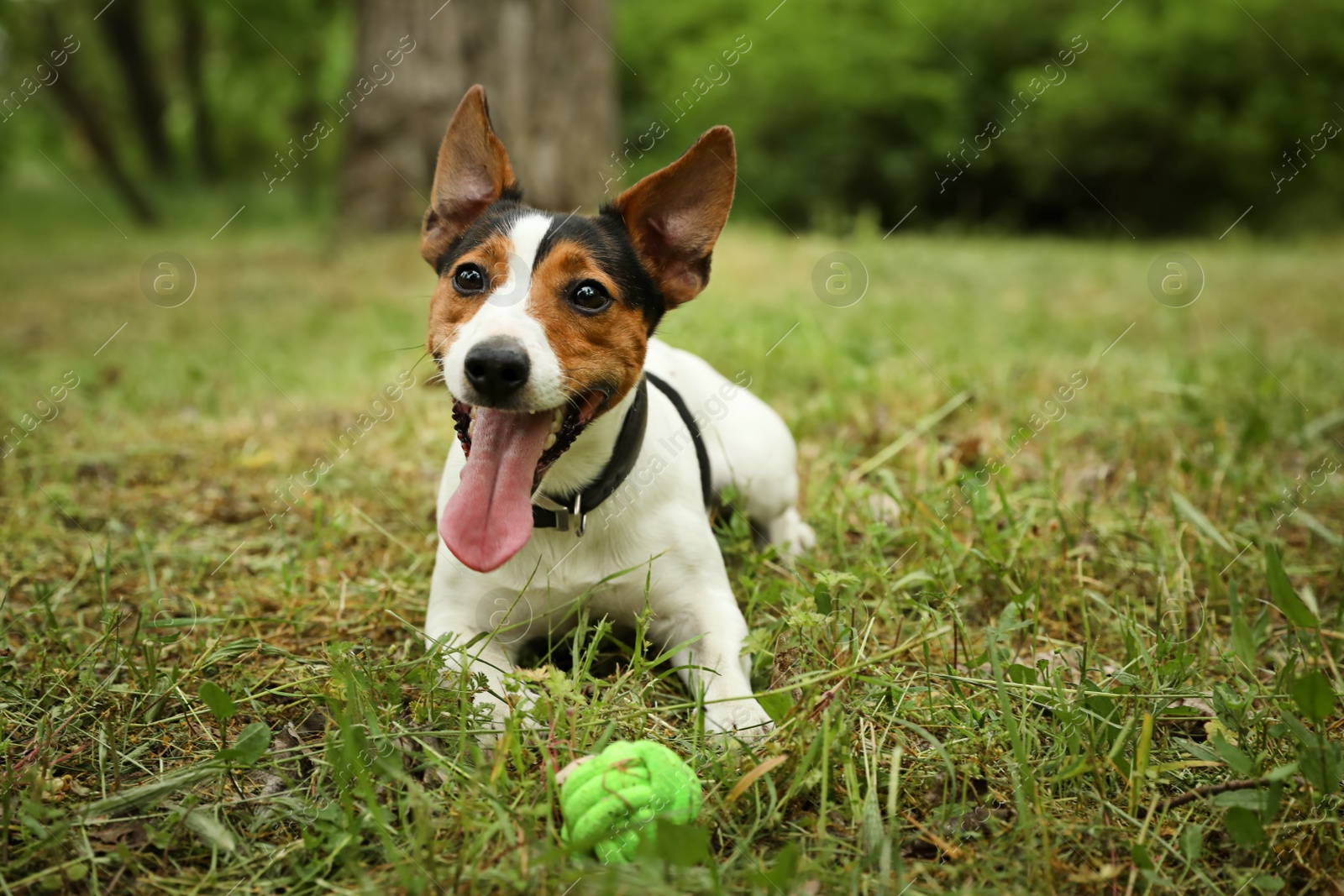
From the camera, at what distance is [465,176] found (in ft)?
8.42

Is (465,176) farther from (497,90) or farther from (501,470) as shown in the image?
(497,90)

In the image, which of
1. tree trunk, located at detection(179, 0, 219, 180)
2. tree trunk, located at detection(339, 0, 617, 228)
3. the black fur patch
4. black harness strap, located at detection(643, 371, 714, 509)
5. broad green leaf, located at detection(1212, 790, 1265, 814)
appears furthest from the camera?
tree trunk, located at detection(179, 0, 219, 180)

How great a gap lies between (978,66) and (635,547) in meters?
12.4

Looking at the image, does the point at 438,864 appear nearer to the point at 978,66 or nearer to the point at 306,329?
the point at 306,329

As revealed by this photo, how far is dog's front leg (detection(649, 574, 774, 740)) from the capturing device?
2.03m

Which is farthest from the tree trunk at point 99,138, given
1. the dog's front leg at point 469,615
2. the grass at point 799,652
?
the dog's front leg at point 469,615

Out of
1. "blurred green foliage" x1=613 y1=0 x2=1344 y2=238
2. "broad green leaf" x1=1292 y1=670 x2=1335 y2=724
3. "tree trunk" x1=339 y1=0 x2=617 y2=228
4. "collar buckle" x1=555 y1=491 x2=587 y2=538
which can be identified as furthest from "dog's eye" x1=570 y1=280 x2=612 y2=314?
"blurred green foliage" x1=613 y1=0 x2=1344 y2=238

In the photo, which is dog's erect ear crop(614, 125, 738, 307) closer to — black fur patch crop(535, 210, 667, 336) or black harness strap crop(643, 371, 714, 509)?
black fur patch crop(535, 210, 667, 336)

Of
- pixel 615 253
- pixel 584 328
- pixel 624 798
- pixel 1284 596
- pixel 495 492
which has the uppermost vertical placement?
pixel 615 253

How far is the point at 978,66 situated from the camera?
505 inches

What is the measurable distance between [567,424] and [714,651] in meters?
0.63

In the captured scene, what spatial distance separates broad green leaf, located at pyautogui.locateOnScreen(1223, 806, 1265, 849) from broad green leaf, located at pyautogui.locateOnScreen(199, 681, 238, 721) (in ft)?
6.01

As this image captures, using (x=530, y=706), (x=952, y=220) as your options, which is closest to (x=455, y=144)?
(x=530, y=706)

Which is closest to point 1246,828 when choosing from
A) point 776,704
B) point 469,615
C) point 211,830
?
point 776,704
